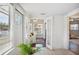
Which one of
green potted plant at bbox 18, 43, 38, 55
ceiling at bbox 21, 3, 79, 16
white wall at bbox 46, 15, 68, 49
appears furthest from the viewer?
white wall at bbox 46, 15, 68, 49

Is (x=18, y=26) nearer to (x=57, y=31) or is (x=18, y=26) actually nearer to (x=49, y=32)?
(x=49, y=32)

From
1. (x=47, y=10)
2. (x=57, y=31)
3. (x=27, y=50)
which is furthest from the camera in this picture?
(x=57, y=31)

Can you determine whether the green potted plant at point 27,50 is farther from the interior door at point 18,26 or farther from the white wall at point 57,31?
the white wall at point 57,31

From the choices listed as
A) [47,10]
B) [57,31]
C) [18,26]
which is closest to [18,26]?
[18,26]

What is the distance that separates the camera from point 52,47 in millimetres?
3035

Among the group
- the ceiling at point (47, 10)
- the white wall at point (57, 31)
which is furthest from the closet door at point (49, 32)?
the ceiling at point (47, 10)

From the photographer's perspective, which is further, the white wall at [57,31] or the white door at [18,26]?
the white wall at [57,31]

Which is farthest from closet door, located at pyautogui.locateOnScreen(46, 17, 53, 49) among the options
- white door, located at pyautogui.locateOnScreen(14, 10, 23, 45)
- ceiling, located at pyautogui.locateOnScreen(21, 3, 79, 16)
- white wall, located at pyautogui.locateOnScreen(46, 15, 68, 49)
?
white door, located at pyautogui.locateOnScreen(14, 10, 23, 45)

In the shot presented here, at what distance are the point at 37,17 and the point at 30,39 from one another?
51 centimetres

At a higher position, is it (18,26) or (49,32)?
(18,26)

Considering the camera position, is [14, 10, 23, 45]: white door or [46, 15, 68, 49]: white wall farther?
[46, 15, 68, 49]: white wall

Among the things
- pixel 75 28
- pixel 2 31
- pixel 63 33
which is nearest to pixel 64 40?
pixel 63 33

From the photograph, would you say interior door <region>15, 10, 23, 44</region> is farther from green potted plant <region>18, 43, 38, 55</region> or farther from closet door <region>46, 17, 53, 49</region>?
closet door <region>46, 17, 53, 49</region>

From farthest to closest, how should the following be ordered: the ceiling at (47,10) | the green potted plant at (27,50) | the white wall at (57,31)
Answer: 1. the white wall at (57,31)
2. the ceiling at (47,10)
3. the green potted plant at (27,50)
